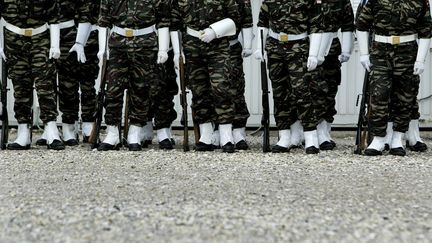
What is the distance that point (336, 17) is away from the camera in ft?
29.1

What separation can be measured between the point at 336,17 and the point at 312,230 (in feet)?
16.4

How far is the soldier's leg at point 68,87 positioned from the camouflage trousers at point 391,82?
12.2 feet

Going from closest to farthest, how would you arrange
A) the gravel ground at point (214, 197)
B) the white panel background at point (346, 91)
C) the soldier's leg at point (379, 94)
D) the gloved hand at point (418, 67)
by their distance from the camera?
the gravel ground at point (214, 197) < the gloved hand at point (418, 67) < the soldier's leg at point (379, 94) < the white panel background at point (346, 91)

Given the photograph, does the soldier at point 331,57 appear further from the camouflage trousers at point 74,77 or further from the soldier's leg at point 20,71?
the soldier's leg at point 20,71

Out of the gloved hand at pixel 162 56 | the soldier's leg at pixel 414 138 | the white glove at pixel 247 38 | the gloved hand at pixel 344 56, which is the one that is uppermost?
the white glove at pixel 247 38

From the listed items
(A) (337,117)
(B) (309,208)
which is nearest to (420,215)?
(B) (309,208)

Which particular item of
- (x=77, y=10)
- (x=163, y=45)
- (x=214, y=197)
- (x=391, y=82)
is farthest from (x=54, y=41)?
(x=214, y=197)

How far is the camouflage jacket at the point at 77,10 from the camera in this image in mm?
9180

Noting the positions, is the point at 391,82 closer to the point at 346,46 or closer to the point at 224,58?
the point at 346,46

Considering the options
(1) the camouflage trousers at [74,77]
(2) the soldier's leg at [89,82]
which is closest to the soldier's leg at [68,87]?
(1) the camouflage trousers at [74,77]

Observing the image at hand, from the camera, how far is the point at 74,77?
957 centimetres

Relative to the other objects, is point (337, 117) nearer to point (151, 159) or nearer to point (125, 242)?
point (151, 159)

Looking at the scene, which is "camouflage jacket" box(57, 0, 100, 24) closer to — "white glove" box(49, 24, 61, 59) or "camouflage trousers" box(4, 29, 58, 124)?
"white glove" box(49, 24, 61, 59)

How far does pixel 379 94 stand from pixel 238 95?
1723 millimetres
